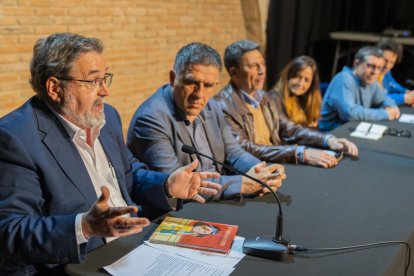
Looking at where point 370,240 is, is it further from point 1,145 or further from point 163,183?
point 1,145

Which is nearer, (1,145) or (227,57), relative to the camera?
(1,145)

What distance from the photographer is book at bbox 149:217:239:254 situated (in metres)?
1.30

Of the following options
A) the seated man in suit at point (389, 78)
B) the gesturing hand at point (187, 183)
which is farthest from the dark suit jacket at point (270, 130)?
the seated man in suit at point (389, 78)

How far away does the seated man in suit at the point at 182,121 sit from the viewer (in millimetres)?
1831

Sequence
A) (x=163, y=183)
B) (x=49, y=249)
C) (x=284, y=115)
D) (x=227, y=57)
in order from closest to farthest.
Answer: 1. (x=49, y=249)
2. (x=163, y=183)
3. (x=227, y=57)
4. (x=284, y=115)

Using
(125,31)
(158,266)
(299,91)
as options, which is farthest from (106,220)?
(125,31)

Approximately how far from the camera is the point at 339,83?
3.29m

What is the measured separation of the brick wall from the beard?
2091 mm

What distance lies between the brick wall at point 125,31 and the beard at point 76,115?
2091mm

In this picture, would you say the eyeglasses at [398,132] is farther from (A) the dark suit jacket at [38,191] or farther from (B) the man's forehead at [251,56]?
(A) the dark suit jacket at [38,191]

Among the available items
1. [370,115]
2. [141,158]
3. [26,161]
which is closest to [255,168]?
[141,158]

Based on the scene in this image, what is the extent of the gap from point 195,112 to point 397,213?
943 mm

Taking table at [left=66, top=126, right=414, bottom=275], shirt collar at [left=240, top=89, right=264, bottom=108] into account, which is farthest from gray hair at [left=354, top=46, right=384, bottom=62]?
table at [left=66, top=126, right=414, bottom=275]

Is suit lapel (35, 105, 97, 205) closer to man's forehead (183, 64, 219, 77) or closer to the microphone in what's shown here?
the microphone
